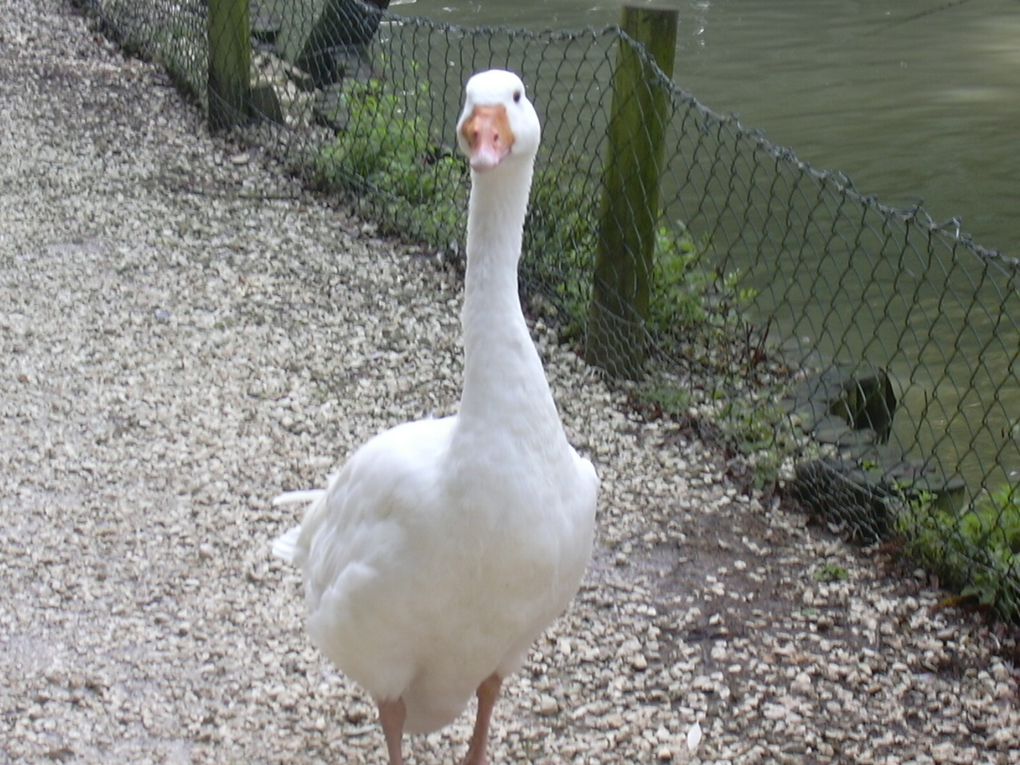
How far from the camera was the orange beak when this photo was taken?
295 cm

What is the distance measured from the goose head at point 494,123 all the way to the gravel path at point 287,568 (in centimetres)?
174

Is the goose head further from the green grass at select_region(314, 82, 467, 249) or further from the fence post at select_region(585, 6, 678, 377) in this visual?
the green grass at select_region(314, 82, 467, 249)

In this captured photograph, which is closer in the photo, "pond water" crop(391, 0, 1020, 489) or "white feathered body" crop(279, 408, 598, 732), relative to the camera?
"white feathered body" crop(279, 408, 598, 732)

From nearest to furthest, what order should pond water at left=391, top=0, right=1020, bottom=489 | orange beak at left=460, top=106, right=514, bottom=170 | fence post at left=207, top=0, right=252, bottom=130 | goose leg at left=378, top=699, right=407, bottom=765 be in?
orange beak at left=460, top=106, right=514, bottom=170, goose leg at left=378, top=699, right=407, bottom=765, pond water at left=391, top=0, right=1020, bottom=489, fence post at left=207, top=0, right=252, bottom=130

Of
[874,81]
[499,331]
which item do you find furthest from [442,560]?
[874,81]

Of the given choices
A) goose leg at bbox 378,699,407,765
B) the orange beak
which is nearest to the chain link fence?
the orange beak

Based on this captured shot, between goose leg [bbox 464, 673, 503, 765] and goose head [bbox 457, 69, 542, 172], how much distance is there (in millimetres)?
1362

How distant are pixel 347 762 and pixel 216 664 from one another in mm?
569

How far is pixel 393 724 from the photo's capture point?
3.50 metres

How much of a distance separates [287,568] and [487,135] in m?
2.12

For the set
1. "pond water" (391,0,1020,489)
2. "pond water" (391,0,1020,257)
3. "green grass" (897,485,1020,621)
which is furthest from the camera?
"pond water" (391,0,1020,257)

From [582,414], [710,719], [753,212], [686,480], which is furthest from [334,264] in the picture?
[710,719]

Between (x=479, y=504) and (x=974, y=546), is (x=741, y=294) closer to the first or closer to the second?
(x=974, y=546)

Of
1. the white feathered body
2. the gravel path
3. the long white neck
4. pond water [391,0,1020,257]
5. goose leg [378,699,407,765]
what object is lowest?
the gravel path
